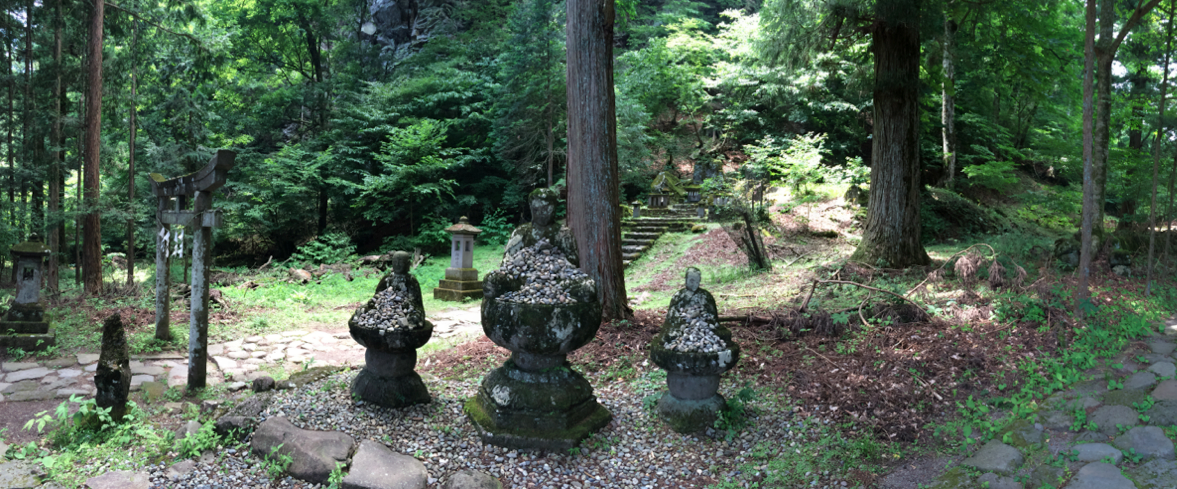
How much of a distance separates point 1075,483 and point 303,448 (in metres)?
4.43

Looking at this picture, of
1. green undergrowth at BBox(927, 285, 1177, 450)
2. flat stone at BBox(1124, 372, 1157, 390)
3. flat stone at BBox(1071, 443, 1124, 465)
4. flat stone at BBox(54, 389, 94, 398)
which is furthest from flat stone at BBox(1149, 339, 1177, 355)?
flat stone at BBox(54, 389, 94, 398)

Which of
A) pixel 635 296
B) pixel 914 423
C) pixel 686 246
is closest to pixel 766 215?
pixel 686 246

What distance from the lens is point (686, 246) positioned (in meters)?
12.3

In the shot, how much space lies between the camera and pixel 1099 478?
3.01 m

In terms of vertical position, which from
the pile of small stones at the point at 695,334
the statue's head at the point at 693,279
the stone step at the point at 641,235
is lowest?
the pile of small stones at the point at 695,334

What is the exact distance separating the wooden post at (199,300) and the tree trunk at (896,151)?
789 cm

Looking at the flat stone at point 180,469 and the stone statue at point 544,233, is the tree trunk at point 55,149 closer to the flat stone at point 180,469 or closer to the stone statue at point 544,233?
the flat stone at point 180,469

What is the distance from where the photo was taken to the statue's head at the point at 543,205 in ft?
13.0

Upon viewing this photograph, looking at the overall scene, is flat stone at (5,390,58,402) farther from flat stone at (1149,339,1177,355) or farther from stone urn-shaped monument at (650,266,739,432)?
flat stone at (1149,339,1177,355)

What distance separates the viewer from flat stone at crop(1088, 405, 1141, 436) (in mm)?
3471

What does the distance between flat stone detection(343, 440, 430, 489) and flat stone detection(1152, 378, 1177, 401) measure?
487 centimetres

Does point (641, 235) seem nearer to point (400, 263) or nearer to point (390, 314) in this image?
point (400, 263)

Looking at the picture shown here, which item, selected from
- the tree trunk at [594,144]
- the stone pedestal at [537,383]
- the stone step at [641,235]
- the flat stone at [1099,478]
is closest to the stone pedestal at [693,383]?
the stone pedestal at [537,383]

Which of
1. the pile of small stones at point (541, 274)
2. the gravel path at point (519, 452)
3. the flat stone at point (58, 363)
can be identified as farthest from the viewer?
the flat stone at point (58, 363)
